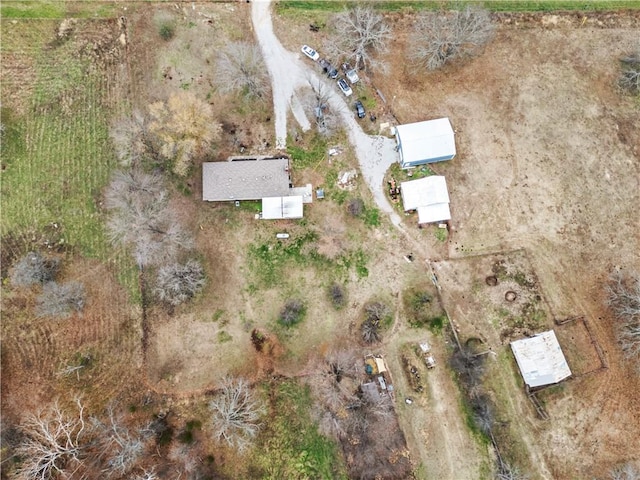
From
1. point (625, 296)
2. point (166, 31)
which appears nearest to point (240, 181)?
point (166, 31)

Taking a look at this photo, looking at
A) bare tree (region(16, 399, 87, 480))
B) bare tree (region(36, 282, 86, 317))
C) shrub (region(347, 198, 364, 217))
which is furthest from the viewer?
shrub (region(347, 198, 364, 217))

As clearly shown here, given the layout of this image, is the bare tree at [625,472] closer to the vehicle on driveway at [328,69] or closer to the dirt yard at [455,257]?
the dirt yard at [455,257]

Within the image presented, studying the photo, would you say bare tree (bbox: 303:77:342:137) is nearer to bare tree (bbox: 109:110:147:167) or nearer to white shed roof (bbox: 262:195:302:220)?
white shed roof (bbox: 262:195:302:220)

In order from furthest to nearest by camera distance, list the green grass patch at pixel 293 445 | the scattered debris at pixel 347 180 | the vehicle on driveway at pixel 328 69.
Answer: the vehicle on driveway at pixel 328 69, the scattered debris at pixel 347 180, the green grass patch at pixel 293 445

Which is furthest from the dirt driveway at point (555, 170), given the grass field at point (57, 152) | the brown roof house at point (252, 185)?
the grass field at point (57, 152)

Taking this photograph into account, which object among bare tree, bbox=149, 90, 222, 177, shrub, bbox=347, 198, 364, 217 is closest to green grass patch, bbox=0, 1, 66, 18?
bare tree, bbox=149, 90, 222, 177
